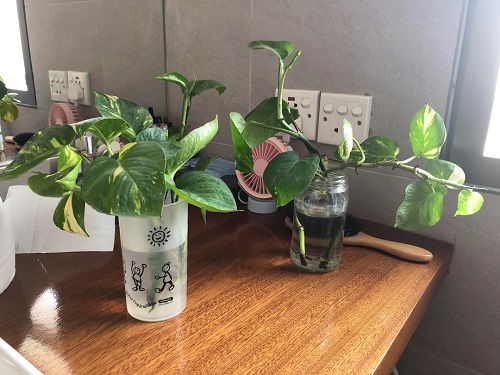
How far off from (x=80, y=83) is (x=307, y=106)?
2.63 feet

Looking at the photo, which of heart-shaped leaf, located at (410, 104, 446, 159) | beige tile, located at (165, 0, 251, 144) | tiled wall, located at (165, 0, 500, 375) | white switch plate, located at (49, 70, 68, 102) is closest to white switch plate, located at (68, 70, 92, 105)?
white switch plate, located at (49, 70, 68, 102)

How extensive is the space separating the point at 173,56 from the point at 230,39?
21 cm

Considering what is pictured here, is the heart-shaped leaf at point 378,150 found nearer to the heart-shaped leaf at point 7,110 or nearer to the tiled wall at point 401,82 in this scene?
the tiled wall at point 401,82

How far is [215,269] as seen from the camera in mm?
650

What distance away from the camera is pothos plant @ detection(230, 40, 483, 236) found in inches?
20.4

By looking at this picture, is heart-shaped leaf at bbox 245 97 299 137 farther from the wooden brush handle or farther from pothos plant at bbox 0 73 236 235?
the wooden brush handle

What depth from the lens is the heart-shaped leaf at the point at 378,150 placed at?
60 centimetres

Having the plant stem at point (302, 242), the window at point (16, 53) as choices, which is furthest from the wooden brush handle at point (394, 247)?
the window at point (16, 53)

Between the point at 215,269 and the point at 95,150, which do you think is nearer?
the point at 215,269

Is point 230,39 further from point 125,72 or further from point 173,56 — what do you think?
point 125,72

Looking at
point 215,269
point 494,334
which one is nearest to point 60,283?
point 215,269

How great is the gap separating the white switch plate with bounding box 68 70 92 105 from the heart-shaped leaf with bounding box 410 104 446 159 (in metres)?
1.06

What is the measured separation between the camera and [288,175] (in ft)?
1.69

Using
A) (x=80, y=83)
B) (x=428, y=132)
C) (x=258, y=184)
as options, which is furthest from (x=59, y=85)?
(x=428, y=132)
